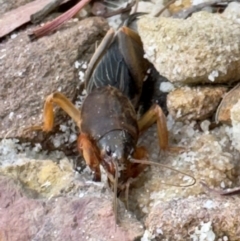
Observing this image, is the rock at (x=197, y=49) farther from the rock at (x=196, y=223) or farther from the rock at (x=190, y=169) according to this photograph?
the rock at (x=196, y=223)

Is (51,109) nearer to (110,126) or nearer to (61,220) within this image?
(110,126)

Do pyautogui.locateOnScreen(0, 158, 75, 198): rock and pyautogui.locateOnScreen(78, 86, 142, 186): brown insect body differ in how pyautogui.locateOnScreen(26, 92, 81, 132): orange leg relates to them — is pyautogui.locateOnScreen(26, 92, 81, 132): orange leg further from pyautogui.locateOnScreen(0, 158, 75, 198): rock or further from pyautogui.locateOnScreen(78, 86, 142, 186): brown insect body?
pyautogui.locateOnScreen(0, 158, 75, 198): rock

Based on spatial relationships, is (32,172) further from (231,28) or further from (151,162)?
(231,28)

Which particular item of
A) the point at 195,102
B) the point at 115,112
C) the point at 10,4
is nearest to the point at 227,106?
the point at 195,102

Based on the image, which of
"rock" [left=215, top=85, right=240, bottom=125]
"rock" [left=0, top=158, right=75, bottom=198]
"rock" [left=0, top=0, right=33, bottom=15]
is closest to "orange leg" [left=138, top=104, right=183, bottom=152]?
"rock" [left=215, top=85, right=240, bottom=125]

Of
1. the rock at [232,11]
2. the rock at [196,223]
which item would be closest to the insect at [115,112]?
the rock at [196,223]

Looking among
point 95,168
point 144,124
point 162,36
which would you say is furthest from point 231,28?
point 95,168
